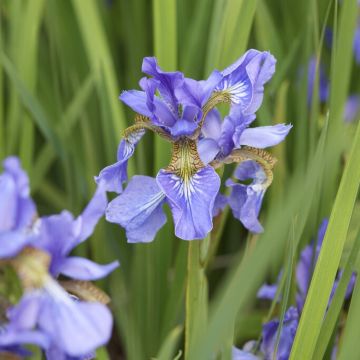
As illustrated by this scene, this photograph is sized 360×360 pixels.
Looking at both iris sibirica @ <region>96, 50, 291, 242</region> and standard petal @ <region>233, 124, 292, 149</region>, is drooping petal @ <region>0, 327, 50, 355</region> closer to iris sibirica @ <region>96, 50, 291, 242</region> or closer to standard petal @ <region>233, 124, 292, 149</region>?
iris sibirica @ <region>96, 50, 291, 242</region>

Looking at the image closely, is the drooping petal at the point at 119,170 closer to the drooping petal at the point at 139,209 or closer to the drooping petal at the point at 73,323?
the drooping petal at the point at 139,209

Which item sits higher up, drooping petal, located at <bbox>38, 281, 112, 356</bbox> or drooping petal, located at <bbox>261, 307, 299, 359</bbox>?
drooping petal, located at <bbox>38, 281, 112, 356</bbox>

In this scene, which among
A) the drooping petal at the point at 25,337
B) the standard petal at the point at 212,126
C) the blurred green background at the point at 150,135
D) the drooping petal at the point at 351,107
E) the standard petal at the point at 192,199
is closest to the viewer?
the drooping petal at the point at 25,337

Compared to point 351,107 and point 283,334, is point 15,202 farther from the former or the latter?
point 351,107

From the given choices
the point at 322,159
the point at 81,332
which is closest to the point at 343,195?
the point at 322,159

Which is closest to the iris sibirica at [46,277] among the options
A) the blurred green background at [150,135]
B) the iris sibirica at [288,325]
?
the blurred green background at [150,135]

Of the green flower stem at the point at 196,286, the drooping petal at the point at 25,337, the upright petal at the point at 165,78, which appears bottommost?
the green flower stem at the point at 196,286

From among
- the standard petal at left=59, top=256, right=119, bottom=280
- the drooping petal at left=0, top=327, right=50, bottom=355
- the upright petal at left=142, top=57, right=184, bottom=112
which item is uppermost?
the upright petal at left=142, top=57, right=184, bottom=112

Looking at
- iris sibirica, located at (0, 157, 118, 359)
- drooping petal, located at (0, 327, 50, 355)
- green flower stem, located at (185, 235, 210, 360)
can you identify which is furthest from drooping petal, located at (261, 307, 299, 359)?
drooping petal, located at (0, 327, 50, 355)
